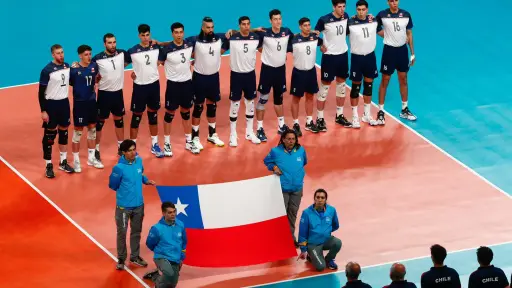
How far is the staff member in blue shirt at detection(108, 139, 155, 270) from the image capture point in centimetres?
1784

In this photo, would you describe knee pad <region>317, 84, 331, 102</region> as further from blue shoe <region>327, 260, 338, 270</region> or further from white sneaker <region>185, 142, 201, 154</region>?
blue shoe <region>327, 260, 338, 270</region>

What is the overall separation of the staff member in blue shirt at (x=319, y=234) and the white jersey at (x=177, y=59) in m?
5.18

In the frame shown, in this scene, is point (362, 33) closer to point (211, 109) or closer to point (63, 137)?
point (211, 109)

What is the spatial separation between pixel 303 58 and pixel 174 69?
2.68 meters

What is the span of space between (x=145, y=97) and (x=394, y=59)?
546cm

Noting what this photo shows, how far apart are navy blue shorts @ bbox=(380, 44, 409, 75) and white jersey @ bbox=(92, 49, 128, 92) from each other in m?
5.70

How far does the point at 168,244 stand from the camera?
17.1m

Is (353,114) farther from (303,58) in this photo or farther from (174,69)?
(174,69)

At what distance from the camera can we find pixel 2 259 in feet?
61.7

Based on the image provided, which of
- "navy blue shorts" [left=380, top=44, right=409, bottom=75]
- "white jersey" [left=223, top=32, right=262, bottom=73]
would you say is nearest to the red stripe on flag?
"white jersey" [left=223, top=32, right=262, bottom=73]

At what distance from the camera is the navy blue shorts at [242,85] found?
22.8 meters

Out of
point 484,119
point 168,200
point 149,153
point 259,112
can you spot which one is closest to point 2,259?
point 168,200

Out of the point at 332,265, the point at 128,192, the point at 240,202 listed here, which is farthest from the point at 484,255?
the point at 128,192

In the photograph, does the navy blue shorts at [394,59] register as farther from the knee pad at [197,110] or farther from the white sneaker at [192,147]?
the white sneaker at [192,147]
